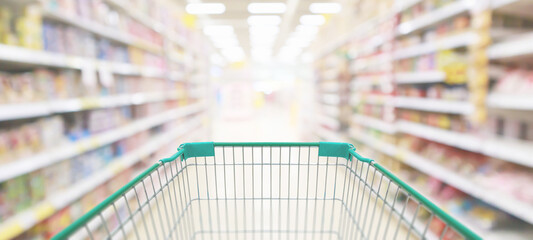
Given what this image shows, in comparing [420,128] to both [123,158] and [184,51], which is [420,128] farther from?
[184,51]

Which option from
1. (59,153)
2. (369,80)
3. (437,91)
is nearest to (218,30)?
(369,80)

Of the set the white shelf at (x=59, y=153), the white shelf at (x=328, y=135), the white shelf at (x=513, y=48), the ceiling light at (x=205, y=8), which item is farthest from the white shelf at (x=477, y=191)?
the ceiling light at (x=205, y=8)

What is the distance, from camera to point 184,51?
4.97 meters

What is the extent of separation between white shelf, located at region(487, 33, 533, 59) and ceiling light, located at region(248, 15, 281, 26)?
573 centimetres

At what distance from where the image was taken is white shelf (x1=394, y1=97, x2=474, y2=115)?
176 centimetres

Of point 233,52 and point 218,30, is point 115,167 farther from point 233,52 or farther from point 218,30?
point 233,52

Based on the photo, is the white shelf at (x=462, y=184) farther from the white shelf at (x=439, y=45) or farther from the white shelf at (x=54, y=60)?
the white shelf at (x=54, y=60)

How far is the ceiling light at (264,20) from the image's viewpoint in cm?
678

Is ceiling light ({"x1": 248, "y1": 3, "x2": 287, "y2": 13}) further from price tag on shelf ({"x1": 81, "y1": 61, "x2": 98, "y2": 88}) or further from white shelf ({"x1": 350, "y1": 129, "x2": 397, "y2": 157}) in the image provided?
price tag on shelf ({"x1": 81, "y1": 61, "x2": 98, "y2": 88})

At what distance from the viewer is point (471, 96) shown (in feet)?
5.50

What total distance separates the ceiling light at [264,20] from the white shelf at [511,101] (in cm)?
579

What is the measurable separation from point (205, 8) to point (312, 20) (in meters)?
2.80

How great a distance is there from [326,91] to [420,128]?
3455 mm

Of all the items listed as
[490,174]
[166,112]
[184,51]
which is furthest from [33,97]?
[184,51]
